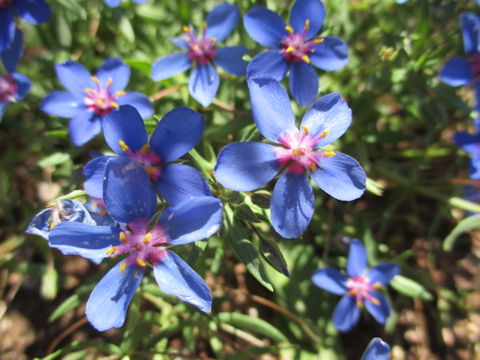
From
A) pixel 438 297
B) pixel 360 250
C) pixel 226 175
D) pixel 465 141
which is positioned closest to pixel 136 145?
pixel 226 175

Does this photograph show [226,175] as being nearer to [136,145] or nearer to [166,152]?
[166,152]

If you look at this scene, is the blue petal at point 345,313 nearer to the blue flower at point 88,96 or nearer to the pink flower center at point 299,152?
the pink flower center at point 299,152

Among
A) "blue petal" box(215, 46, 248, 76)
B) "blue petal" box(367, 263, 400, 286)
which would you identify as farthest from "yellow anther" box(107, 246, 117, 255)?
"blue petal" box(367, 263, 400, 286)

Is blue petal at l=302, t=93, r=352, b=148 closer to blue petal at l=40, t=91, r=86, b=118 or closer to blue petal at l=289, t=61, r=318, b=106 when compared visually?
blue petal at l=289, t=61, r=318, b=106

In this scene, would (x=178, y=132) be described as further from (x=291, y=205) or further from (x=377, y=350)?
(x=377, y=350)

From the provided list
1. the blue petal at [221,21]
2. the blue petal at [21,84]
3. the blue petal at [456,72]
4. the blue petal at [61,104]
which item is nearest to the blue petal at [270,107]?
the blue petal at [221,21]

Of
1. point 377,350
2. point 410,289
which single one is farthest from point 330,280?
point 377,350
